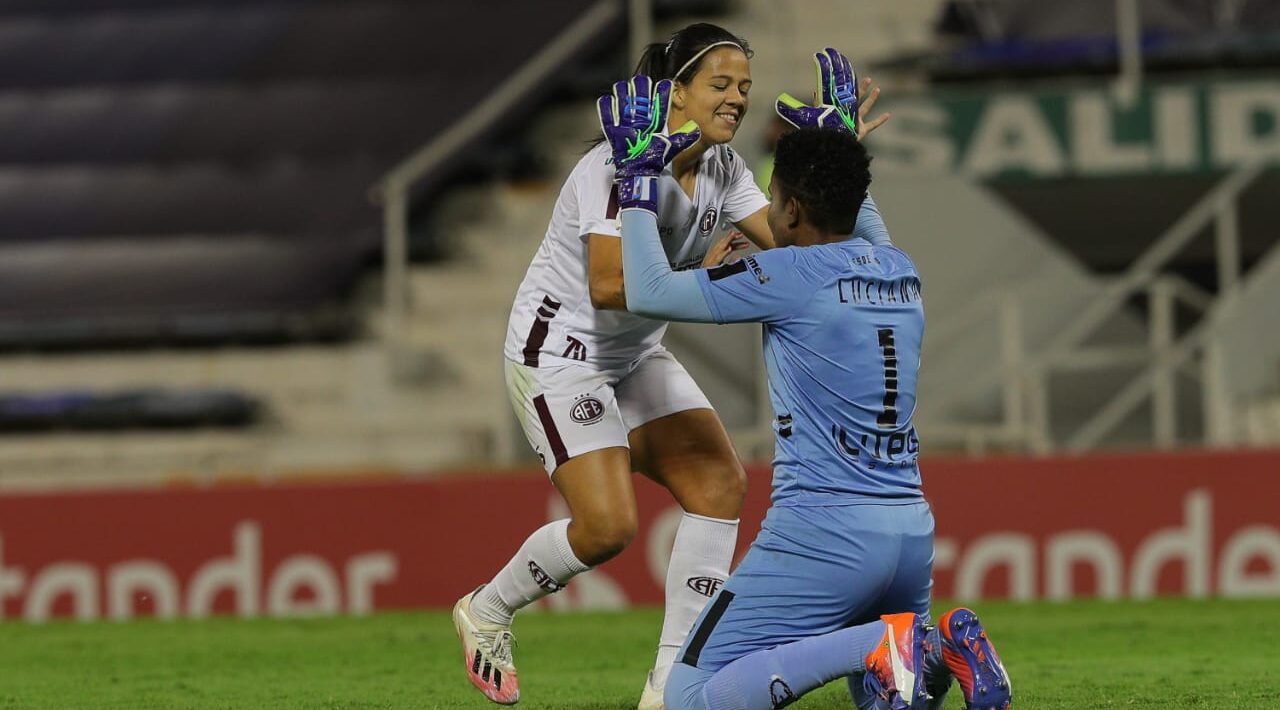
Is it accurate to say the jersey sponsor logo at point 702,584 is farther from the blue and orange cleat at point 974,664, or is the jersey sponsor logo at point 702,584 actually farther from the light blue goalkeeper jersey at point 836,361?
the blue and orange cleat at point 974,664

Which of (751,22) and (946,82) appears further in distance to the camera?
(751,22)

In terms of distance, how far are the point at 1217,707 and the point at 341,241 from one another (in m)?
10.1

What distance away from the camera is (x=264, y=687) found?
6.54 m

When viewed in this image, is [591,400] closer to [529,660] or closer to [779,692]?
[779,692]

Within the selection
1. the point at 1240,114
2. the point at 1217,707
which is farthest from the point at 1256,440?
the point at 1217,707

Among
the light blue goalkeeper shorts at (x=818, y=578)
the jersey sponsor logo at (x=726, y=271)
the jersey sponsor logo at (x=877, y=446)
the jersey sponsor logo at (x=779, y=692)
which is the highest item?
the jersey sponsor logo at (x=726, y=271)

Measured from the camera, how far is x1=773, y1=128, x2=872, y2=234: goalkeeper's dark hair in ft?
14.8

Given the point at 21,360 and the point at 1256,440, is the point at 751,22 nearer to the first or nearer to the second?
the point at 1256,440

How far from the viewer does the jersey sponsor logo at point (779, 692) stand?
448 centimetres

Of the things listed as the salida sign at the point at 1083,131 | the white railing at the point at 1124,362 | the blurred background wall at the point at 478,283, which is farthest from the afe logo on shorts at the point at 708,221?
the salida sign at the point at 1083,131

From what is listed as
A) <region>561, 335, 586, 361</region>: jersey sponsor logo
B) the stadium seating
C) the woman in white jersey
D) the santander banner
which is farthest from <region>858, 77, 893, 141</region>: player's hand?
the stadium seating

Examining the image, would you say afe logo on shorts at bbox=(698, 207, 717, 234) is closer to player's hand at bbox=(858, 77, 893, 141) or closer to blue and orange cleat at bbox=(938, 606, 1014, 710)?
player's hand at bbox=(858, 77, 893, 141)

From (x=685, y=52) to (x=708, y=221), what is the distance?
526 mm

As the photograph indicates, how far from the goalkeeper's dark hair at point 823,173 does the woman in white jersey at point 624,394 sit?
0.73 metres
